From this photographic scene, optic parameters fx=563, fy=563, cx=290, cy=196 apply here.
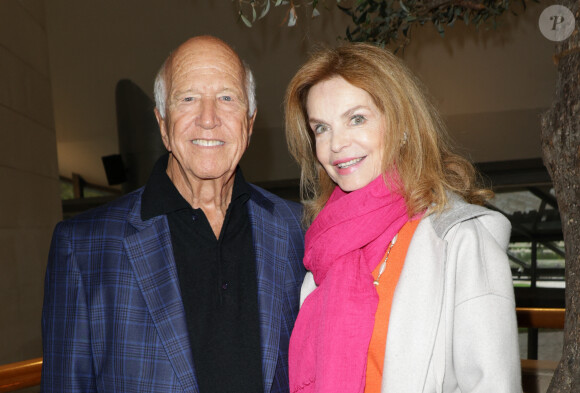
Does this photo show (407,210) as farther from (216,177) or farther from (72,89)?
(72,89)

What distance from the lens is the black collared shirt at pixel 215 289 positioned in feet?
5.79

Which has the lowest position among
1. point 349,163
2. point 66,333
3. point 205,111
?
point 66,333

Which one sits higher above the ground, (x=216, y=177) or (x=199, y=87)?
(x=199, y=87)

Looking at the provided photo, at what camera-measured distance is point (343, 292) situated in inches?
65.4

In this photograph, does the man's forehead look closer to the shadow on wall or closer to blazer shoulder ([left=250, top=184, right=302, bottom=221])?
blazer shoulder ([left=250, top=184, right=302, bottom=221])

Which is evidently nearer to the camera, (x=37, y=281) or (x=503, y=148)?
(x=37, y=281)

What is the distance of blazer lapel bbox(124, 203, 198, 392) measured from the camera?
1703 millimetres

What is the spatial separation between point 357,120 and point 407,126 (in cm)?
16

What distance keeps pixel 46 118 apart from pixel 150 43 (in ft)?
6.77

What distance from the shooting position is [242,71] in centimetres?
206

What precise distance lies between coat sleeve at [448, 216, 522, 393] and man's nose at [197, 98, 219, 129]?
2.89ft

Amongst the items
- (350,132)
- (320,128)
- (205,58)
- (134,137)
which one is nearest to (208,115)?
(205,58)

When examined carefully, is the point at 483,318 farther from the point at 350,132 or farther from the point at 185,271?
the point at 185,271

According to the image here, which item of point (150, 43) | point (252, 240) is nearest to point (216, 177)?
point (252, 240)
